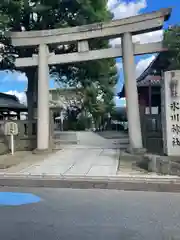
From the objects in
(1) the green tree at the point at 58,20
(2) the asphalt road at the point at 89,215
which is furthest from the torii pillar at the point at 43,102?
(2) the asphalt road at the point at 89,215

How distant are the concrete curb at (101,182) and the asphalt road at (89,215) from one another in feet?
1.42

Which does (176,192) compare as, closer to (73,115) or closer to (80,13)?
(80,13)

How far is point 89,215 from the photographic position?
580 cm

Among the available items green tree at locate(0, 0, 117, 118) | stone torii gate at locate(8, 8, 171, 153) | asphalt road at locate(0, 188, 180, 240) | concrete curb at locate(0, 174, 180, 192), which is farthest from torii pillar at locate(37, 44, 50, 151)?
asphalt road at locate(0, 188, 180, 240)

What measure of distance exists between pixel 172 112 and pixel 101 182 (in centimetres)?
514

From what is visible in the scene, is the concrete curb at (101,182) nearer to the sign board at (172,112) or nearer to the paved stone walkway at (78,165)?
the paved stone walkway at (78,165)

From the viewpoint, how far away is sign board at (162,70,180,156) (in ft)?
40.5

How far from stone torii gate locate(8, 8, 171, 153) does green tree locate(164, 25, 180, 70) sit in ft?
2.59

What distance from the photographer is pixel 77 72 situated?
73.3 ft

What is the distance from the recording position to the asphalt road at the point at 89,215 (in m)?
4.76

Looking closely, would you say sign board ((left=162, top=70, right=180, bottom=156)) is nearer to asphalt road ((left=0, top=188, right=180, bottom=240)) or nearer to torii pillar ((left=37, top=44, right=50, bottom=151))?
asphalt road ((left=0, top=188, right=180, bottom=240))

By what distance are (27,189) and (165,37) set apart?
8711 mm

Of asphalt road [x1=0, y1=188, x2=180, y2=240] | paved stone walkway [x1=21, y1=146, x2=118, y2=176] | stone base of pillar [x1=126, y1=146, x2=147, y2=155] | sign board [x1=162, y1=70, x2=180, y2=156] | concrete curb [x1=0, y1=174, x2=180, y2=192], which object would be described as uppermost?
sign board [x1=162, y1=70, x2=180, y2=156]

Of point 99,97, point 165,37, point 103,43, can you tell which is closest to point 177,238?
point 165,37
